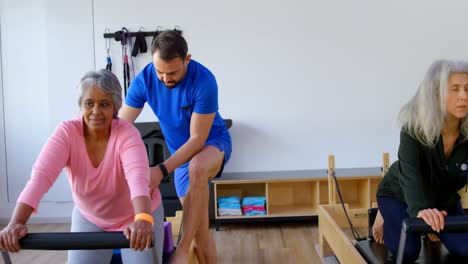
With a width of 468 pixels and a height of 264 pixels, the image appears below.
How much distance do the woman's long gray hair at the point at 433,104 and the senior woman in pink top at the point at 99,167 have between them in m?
1.14

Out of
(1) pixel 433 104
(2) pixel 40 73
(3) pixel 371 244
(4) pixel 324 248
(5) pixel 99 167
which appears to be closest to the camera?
(5) pixel 99 167

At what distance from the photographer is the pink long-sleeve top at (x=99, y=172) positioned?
143 centimetres

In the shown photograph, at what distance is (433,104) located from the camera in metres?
1.74

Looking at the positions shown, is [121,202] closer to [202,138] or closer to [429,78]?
[202,138]

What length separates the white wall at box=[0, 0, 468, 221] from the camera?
3.91 metres

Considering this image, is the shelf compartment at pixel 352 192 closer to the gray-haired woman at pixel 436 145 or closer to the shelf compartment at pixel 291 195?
the shelf compartment at pixel 291 195

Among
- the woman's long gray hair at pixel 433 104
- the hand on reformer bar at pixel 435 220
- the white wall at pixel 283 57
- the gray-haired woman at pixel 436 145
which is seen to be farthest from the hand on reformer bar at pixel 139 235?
the white wall at pixel 283 57

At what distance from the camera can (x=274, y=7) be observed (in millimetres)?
3895

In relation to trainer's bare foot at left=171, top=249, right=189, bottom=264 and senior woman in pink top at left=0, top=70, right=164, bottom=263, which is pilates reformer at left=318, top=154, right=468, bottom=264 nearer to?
trainer's bare foot at left=171, top=249, right=189, bottom=264

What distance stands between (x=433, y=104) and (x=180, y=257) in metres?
1.24

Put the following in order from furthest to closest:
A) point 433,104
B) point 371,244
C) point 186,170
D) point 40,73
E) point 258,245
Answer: point 40,73 → point 258,245 → point 371,244 → point 186,170 → point 433,104

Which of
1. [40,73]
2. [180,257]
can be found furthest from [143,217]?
[40,73]

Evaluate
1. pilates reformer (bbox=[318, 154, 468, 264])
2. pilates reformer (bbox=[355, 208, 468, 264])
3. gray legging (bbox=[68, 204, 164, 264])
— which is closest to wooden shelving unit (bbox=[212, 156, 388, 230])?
pilates reformer (bbox=[318, 154, 468, 264])

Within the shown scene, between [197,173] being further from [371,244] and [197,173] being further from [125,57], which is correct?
[125,57]
